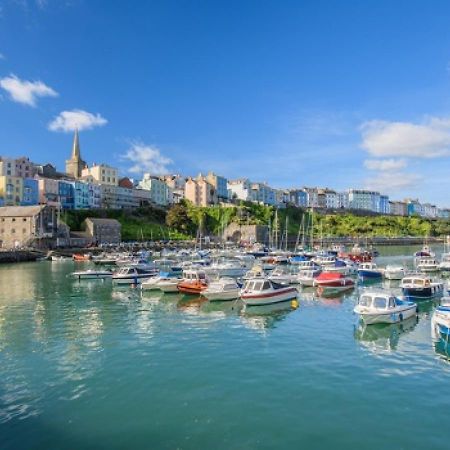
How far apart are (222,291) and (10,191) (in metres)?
96.4

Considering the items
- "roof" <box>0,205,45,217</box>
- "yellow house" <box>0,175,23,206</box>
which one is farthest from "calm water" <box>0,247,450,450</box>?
"yellow house" <box>0,175,23,206</box>

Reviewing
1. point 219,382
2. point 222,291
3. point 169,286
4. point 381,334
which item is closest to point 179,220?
point 169,286

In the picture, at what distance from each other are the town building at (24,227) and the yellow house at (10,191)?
12715mm

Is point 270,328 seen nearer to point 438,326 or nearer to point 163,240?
point 438,326

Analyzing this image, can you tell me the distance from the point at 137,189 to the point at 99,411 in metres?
142

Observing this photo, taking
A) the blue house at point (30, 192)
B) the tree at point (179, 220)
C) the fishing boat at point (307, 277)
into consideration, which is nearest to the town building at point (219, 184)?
the tree at point (179, 220)

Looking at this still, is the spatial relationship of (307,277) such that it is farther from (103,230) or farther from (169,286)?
(103,230)

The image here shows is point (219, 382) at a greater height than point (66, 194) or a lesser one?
lesser

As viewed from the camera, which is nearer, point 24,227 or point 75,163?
point 24,227

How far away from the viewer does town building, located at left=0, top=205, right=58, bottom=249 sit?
9625 centimetres

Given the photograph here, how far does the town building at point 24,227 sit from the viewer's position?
96.2 m

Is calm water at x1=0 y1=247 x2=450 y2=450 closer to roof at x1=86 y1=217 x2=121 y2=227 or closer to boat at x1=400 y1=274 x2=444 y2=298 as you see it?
boat at x1=400 y1=274 x2=444 y2=298

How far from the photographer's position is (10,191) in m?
112

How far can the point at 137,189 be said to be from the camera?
153 m
